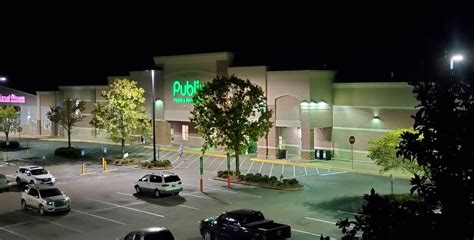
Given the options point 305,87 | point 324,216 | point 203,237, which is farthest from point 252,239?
point 305,87

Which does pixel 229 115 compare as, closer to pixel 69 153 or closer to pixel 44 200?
pixel 44 200

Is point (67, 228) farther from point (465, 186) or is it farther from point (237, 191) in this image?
point (465, 186)

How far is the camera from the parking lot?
24.2 m

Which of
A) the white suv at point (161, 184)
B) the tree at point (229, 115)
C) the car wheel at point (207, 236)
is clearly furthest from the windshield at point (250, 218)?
the tree at point (229, 115)

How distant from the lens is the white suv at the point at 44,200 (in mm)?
27469

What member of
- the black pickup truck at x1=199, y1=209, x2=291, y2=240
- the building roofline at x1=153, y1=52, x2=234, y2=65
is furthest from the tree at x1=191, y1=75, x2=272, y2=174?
the black pickup truck at x1=199, y1=209, x2=291, y2=240

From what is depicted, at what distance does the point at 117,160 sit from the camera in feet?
154

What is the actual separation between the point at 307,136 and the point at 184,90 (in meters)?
17.4

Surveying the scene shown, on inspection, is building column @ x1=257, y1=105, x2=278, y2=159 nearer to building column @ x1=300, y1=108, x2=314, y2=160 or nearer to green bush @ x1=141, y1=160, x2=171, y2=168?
building column @ x1=300, y1=108, x2=314, y2=160

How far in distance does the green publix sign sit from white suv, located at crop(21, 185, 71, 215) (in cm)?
2982

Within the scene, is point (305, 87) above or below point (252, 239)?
above

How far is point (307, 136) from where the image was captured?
47.2 metres

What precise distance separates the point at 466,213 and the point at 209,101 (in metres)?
32.8

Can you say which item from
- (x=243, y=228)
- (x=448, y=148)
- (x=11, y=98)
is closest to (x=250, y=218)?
(x=243, y=228)
